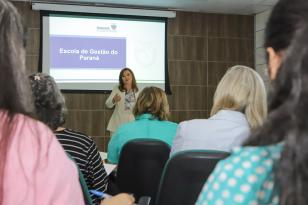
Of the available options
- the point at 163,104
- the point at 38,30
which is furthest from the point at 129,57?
the point at 163,104

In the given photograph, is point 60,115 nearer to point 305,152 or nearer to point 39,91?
point 39,91

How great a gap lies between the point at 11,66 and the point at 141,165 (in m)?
1.82

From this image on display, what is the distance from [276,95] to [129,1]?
6.54m

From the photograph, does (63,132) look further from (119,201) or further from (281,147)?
(281,147)

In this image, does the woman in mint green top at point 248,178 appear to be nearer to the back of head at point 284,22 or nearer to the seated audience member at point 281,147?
the seated audience member at point 281,147

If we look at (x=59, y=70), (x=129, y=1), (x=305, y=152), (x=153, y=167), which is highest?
(x=129, y=1)

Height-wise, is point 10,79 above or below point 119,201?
above

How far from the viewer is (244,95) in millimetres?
2250

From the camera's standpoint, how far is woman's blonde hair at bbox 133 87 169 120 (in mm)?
3098

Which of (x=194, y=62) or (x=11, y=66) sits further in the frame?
(x=194, y=62)

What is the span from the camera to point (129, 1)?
6.98 meters

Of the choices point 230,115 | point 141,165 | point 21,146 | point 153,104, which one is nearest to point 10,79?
point 21,146

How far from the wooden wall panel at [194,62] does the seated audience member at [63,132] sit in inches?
192

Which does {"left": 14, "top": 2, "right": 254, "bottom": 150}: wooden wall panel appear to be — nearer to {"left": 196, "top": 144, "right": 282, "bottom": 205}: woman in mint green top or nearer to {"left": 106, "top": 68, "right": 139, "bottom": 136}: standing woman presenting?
{"left": 106, "top": 68, "right": 139, "bottom": 136}: standing woman presenting
